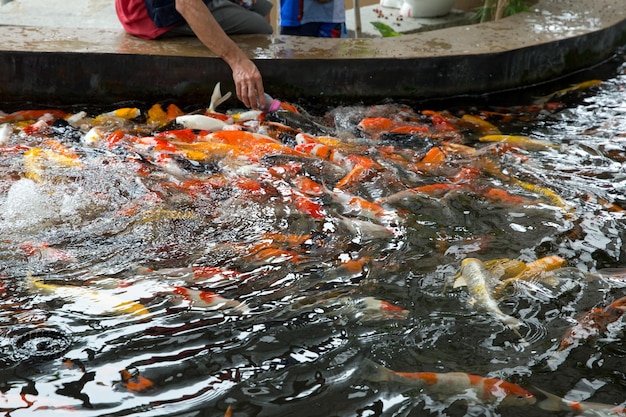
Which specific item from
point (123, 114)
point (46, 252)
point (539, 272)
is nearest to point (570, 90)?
point (539, 272)

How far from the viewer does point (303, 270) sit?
3207mm

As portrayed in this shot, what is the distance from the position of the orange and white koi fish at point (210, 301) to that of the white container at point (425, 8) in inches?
249

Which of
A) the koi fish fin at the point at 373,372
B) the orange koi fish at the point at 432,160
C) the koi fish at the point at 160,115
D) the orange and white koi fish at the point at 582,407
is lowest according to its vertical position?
the orange and white koi fish at the point at 582,407

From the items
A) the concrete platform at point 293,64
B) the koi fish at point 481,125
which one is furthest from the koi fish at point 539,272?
the concrete platform at point 293,64

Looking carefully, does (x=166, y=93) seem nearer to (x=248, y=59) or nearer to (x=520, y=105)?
(x=248, y=59)

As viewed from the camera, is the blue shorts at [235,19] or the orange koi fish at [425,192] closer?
the orange koi fish at [425,192]

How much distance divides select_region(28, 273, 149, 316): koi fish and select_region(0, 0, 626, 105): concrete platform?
2632 mm

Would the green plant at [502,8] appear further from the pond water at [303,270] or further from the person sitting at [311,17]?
the pond water at [303,270]

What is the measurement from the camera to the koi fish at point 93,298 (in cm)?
288

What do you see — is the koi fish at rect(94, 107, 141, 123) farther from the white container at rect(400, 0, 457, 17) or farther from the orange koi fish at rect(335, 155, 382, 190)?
the white container at rect(400, 0, 457, 17)

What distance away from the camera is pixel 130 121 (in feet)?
16.7

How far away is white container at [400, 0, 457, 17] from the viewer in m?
8.41

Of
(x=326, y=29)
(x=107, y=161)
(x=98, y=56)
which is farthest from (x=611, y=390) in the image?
(x=326, y=29)

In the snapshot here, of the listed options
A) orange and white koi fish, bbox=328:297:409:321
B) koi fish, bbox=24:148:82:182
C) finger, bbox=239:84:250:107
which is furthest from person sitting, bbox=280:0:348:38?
orange and white koi fish, bbox=328:297:409:321
